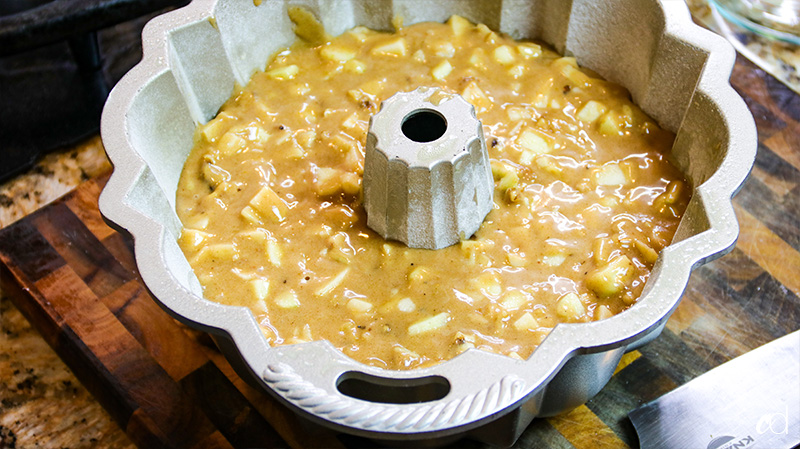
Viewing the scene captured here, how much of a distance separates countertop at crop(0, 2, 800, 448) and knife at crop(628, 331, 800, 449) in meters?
0.04

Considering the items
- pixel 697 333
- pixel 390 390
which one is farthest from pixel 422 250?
pixel 697 333

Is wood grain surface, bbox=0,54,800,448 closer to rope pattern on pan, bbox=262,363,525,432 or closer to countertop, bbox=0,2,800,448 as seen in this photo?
countertop, bbox=0,2,800,448

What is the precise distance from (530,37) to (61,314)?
3.84ft

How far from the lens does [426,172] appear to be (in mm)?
1467

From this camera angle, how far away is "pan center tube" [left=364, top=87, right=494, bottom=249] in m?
1.48

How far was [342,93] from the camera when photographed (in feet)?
5.88

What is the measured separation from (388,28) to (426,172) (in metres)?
0.61

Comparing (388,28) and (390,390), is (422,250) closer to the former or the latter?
(390,390)

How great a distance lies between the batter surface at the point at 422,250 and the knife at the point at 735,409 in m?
0.23

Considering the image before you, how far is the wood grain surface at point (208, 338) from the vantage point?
1.56 metres

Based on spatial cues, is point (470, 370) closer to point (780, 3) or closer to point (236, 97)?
point (236, 97)

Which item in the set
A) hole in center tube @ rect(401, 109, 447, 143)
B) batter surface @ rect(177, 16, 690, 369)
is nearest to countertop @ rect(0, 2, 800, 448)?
batter surface @ rect(177, 16, 690, 369)

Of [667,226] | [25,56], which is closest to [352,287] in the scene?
[667,226]

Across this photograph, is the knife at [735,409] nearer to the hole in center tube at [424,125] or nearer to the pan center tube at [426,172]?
the pan center tube at [426,172]
